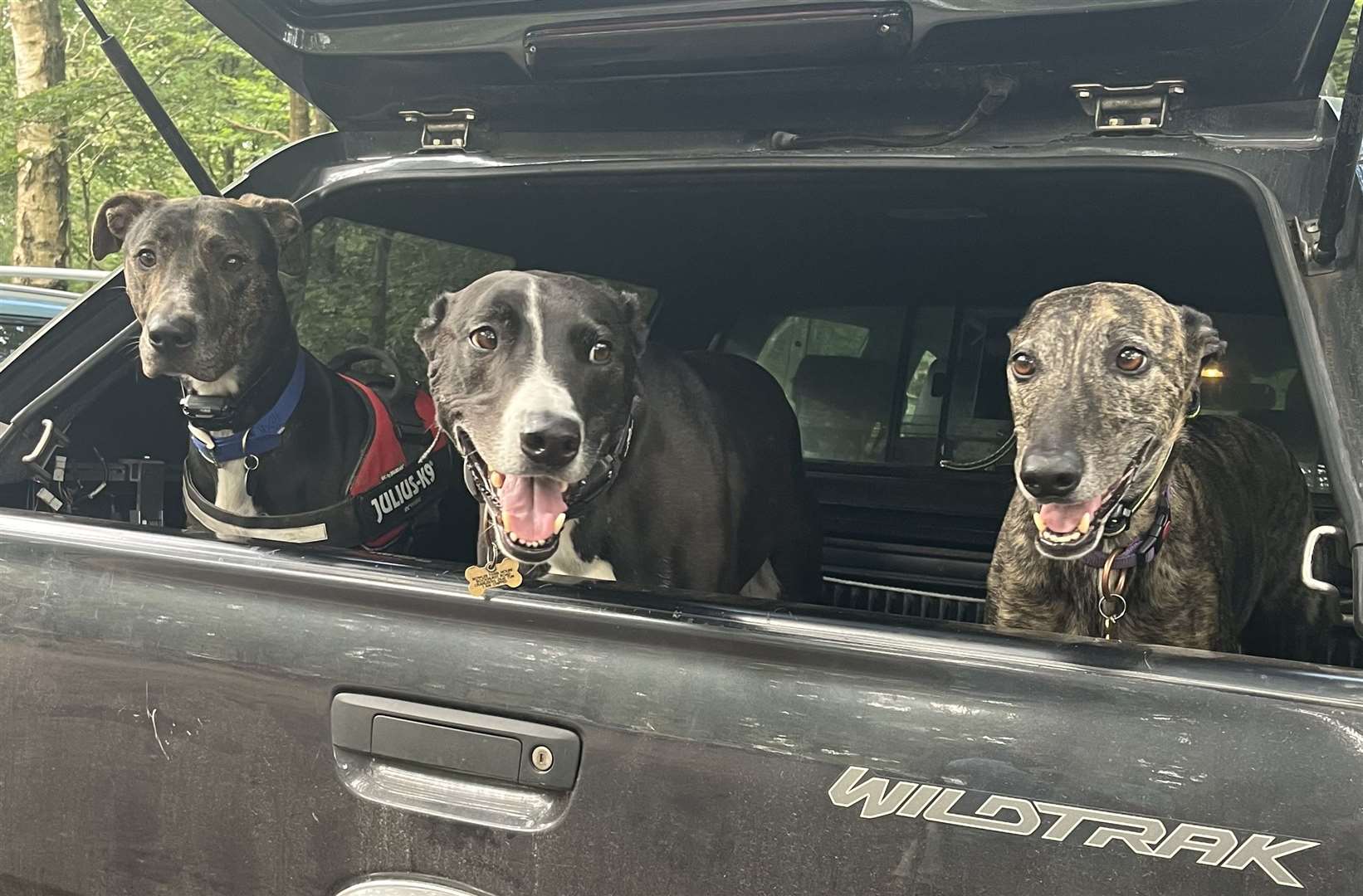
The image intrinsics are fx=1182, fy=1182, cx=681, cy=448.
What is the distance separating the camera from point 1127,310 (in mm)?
2400

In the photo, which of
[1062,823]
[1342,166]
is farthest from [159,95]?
[1062,823]

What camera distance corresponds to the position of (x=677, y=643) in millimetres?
1576

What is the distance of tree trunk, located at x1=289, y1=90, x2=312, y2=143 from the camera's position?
1159 cm

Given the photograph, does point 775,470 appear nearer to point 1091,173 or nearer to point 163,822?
point 1091,173

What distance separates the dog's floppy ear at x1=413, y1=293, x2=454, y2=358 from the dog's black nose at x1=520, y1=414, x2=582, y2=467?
1.68 feet

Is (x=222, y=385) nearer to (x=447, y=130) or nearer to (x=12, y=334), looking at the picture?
(x=447, y=130)

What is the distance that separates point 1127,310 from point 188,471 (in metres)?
2.36

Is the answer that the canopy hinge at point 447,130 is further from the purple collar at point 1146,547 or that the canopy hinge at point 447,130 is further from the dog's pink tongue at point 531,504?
the purple collar at point 1146,547

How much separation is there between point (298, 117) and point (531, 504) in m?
10.5

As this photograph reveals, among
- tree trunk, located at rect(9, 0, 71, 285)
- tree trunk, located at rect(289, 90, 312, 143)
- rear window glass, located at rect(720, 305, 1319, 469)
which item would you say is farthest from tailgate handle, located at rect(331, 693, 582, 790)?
tree trunk, located at rect(9, 0, 71, 285)

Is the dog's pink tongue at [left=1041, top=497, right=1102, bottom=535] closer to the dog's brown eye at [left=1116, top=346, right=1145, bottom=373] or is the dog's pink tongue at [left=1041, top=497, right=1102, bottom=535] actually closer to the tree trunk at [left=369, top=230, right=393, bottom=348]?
the dog's brown eye at [left=1116, top=346, right=1145, bottom=373]

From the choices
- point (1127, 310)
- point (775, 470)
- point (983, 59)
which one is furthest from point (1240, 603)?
point (983, 59)

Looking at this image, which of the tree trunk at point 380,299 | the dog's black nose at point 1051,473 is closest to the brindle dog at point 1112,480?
the dog's black nose at point 1051,473

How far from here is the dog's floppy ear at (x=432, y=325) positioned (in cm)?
262
